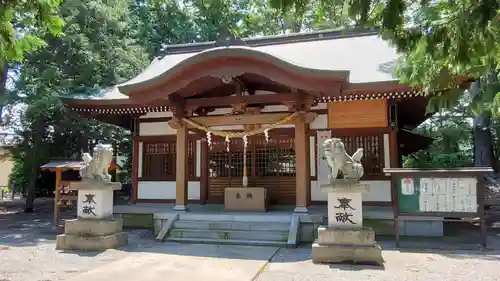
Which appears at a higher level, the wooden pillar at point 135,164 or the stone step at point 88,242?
the wooden pillar at point 135,164

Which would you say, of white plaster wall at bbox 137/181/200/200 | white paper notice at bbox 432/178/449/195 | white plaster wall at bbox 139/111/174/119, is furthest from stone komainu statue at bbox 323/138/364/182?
white plaster wall at bbox 139/111/174/119

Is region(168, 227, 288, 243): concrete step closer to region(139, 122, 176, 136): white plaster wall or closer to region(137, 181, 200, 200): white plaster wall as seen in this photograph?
region(137, 181, 200, 200): white plaster wall

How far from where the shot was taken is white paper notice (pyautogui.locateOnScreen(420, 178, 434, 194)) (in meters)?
7.21

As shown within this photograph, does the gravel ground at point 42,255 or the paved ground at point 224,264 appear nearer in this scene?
the paved ground at point 224,264

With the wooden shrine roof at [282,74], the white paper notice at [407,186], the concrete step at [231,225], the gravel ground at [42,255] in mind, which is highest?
the wooden shrine roof at [282,74]

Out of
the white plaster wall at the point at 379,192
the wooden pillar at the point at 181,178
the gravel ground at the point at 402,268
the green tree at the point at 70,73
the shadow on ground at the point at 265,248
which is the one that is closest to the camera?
the gravel ground at the point at 402,268

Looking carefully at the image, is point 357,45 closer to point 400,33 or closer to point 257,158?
point 257,158

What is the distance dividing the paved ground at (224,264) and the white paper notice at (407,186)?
3.42ft

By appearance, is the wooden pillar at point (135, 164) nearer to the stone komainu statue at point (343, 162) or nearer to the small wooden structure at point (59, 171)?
the small wooden structure at point (59, 171)

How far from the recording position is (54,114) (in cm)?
1316

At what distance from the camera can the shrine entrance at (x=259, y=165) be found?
34.7ft

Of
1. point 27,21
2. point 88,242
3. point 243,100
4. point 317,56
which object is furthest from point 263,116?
point 27,21

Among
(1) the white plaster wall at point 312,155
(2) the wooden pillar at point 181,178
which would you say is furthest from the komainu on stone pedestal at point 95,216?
(1) the white plaster wall at point 312,155

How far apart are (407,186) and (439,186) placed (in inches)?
21.2
